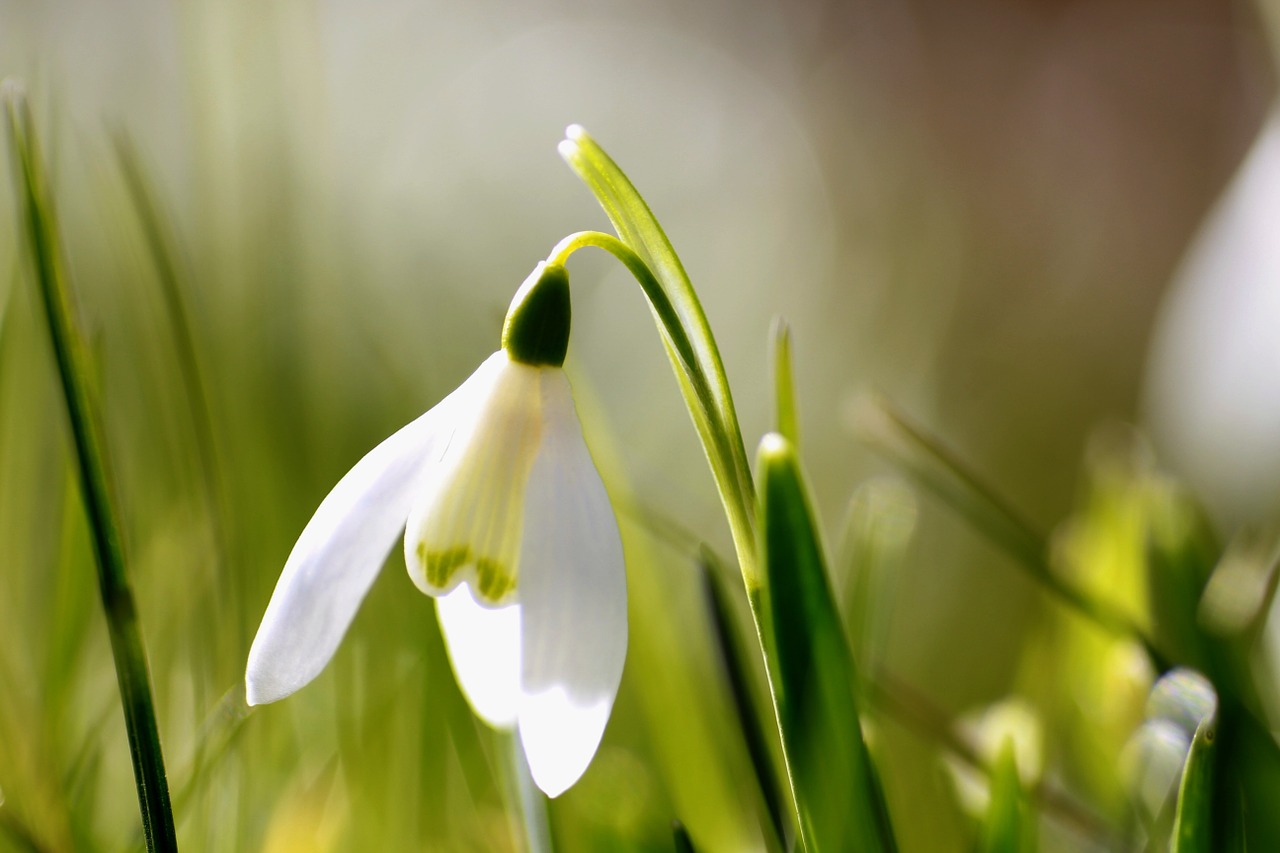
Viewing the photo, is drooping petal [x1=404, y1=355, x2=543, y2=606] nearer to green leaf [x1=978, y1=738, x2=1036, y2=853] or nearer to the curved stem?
the curved stem

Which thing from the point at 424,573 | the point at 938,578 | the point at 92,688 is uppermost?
the point at 424,573

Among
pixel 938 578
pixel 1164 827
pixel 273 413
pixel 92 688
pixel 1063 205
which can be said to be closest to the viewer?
pixel 1164 827

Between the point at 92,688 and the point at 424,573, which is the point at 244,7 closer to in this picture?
the point at 92,688

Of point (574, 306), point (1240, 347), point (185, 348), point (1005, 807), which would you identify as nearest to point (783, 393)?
point (1005, 807)

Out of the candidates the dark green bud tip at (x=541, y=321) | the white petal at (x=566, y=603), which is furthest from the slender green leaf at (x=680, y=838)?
the dark green bud tip at (x=541, y=321)

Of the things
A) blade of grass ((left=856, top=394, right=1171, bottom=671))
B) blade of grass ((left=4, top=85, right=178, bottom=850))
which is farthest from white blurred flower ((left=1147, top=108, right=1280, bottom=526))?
blade of grass ((left=4, top=85, right=178, bottom=850))

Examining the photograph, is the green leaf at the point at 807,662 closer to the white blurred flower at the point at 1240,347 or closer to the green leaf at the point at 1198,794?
the green leaf at the point at 1198,794

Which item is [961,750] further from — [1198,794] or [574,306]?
[574,306]

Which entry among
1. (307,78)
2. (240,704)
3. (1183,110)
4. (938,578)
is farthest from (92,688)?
(1183,110)
